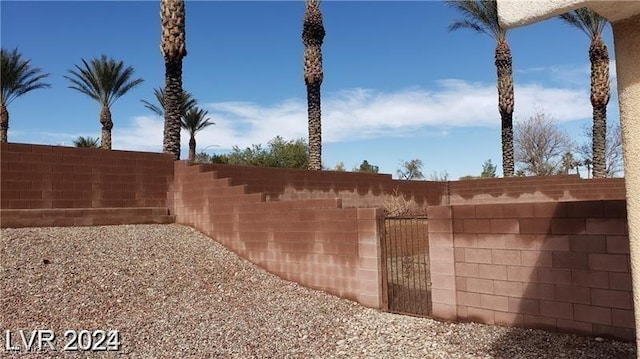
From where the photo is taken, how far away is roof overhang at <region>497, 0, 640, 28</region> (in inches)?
115

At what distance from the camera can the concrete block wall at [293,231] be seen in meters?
8.44

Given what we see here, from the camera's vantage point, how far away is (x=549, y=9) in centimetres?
312

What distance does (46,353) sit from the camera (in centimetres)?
604

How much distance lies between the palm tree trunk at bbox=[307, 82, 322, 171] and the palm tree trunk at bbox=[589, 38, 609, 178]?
12057 mm

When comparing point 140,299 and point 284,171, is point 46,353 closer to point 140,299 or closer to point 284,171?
point 140,299

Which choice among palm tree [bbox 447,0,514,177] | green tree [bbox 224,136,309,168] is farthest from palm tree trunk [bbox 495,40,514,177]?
green tree [bbox 224,136,309,168]

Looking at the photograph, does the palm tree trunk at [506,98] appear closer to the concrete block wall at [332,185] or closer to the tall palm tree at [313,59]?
the concrete block wall at [332,185]

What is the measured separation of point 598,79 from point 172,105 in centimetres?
1790

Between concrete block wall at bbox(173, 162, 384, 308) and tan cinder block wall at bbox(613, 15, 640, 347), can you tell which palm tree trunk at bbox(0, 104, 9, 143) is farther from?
tan cinder block wall at bbox(613, 15, 640, 347)

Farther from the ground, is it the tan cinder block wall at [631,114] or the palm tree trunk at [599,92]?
the palm tree trunk at [599,92]

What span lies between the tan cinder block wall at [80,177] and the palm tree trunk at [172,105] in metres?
2.52

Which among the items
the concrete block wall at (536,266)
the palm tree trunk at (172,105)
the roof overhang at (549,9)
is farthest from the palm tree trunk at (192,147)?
the roof overhang at (549,9)

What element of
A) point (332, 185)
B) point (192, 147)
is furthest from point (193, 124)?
point (332, 185)

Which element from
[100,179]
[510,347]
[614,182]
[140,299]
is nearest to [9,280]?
[140,299]
